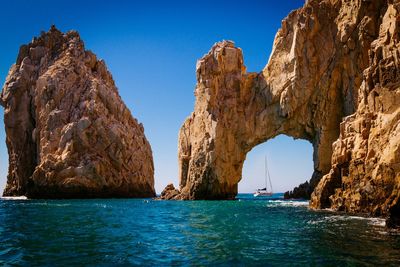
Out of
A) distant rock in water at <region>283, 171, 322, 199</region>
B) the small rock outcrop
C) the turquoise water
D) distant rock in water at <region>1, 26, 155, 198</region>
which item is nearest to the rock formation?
the small rock outcrop

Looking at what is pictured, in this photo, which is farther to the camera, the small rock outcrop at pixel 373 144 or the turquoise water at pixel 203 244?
the small rock outcrop at pixel 373 144

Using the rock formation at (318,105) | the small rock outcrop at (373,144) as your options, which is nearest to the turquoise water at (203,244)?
the small rock outcrop at (373,144)

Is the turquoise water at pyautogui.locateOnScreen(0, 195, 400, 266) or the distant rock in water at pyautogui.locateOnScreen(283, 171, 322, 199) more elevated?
the distant rock in water at pyautogui.locateOnScreen(283, 171, 322, 199)

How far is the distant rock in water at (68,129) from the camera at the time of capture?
2746 inches

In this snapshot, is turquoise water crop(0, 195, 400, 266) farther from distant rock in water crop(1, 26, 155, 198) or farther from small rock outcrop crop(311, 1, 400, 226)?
distant rock in water crop(1, 26, 155, 198)

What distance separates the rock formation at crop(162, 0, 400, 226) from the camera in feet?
92.4

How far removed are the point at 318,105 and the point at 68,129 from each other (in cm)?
4909

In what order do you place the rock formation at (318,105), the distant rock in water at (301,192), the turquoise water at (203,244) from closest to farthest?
1. the turquoise water at (203,244)
2. the rock formation at (318,105)
3. the distant rock in water at (301,192)

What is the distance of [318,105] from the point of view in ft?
170

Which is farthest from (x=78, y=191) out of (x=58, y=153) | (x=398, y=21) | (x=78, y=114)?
(x=398, y=21)

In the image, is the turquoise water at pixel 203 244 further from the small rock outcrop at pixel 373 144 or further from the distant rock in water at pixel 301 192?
the distant rock in water at pixel 301 192

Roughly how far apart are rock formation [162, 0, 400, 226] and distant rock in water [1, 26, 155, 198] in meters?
15.9

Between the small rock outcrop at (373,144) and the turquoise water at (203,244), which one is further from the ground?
the small rock outcrop at (373,144)

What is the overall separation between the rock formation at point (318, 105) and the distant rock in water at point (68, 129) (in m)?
15.9
